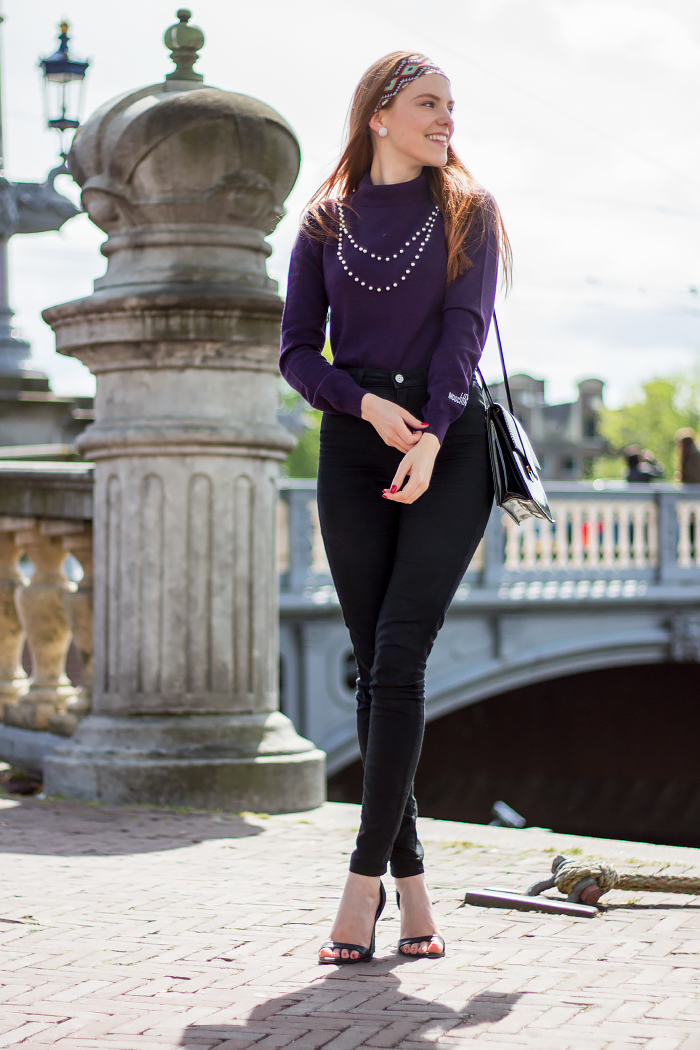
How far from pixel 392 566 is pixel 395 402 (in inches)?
12.7

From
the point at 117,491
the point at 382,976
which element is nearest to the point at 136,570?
the point at 117,491

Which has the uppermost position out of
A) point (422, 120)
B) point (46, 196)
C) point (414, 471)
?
point (46, 196)

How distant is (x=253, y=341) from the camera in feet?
15.0

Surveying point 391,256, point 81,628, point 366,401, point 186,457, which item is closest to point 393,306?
point 391,256

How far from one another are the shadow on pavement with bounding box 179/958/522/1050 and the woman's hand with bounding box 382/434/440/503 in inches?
34.0

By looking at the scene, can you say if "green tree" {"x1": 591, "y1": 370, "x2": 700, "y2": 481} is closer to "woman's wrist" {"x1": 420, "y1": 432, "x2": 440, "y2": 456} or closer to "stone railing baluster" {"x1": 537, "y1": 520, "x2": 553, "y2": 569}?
"stone railing baluster" {"x1": 537, "y1": 520, "x2": 553, "y2": 569}

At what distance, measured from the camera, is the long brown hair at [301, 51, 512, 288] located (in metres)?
2.74

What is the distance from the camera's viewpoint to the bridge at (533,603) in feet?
45.7

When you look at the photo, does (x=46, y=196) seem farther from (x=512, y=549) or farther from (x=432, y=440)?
(x=432, y=440)

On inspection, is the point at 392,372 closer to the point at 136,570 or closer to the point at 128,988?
the point at 128,988

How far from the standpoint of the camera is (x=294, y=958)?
257 centimetres

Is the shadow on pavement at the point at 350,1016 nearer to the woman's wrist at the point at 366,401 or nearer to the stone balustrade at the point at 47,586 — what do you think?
the woman's wrist at the point at 366,401

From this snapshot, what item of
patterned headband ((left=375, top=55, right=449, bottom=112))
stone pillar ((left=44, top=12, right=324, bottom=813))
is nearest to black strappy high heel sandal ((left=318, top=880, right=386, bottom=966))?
patterned headband ((left=375, top=55, right=449, bottom=112))

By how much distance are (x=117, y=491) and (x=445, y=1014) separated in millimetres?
2704
